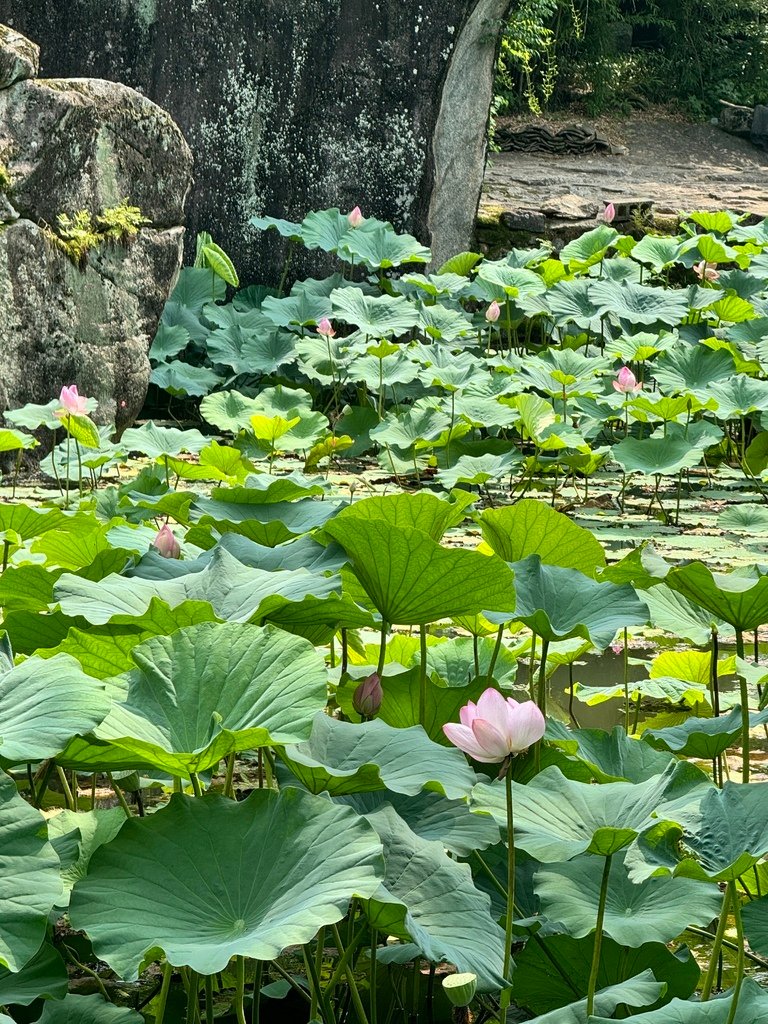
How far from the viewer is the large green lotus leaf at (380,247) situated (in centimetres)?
485

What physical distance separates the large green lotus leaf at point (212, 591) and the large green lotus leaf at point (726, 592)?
40 cm

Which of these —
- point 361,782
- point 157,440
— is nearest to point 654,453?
point 157,440

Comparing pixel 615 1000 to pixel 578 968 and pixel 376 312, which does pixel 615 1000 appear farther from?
pixel 376 312

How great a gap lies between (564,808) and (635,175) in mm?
8387

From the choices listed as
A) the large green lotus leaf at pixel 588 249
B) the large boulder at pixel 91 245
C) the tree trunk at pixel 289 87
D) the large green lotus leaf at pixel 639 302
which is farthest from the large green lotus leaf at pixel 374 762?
the tree trunk at pixel 289 87

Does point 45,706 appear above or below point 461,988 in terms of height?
above

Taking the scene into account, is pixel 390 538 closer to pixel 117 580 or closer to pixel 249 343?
pixel 117 580

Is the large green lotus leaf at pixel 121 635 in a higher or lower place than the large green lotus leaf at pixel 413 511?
lower

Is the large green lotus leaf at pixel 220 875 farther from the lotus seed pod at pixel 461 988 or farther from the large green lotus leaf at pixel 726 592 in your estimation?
the large green lotus leaf at pixel 726 592

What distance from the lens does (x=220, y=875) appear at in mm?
949

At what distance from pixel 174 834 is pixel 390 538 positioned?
384 millimetres

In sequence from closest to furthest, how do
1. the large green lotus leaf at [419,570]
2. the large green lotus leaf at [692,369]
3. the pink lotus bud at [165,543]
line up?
1. the large green lotus leaf at [419,570]
2. the pink lotus bud at [165,543]
3. the large green lotus leaf at [692,369]

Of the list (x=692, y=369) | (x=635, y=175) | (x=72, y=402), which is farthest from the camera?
(x=635, y=175)

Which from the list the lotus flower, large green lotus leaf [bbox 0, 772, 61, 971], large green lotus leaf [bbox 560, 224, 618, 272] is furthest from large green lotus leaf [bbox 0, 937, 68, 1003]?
large green lotus leaf [bbox 560, 224, 618, 272]
